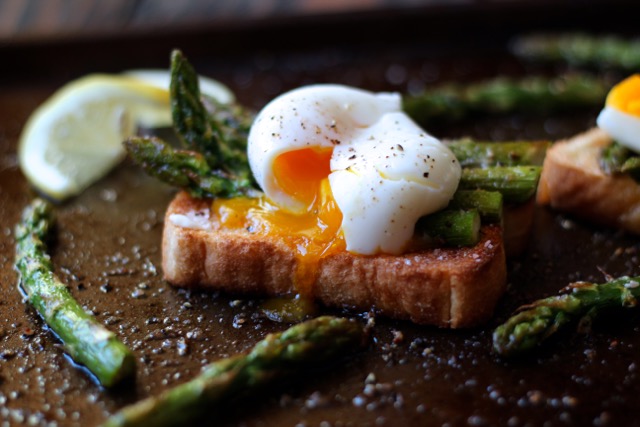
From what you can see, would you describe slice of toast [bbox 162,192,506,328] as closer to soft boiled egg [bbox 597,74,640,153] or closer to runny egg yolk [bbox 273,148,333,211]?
runny egg yolk [bbox 273,148,333,211]

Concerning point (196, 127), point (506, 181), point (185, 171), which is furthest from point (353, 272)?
point (196, 127)

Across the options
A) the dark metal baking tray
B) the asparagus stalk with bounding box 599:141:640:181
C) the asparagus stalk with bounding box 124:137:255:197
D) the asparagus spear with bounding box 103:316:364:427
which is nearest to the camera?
the asparagus spear with bounding box 103:316:364:427

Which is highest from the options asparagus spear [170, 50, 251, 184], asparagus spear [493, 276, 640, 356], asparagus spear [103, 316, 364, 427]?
asparagus spear [170, 50, 251, 184]

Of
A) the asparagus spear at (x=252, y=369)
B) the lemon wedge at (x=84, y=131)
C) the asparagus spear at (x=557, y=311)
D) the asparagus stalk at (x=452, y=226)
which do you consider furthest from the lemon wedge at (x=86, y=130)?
the asparagus spear at (x=557, y=311)

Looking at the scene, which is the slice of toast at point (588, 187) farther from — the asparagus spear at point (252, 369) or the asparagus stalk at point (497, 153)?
the asparagus spear at point (252, 369)

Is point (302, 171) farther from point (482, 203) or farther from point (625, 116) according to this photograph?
point (625, 116)

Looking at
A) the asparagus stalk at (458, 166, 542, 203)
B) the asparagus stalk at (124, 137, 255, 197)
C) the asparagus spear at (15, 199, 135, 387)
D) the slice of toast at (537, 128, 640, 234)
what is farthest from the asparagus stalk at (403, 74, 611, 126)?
the asparagus spear at (15, 199, 135, 387)
